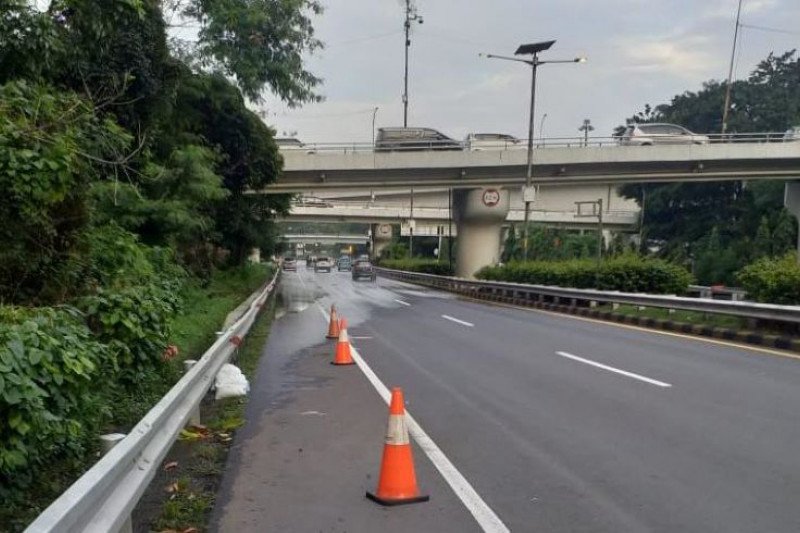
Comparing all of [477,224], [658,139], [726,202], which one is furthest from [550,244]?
[658,139]

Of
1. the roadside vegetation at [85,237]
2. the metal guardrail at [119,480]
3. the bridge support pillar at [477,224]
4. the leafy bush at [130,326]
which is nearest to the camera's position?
the metal guardrail at [119,480]

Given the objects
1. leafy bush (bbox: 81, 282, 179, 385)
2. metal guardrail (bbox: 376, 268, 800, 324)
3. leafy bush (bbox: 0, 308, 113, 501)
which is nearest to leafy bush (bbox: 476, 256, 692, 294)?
metal guardrail (bbox: 376, 268, 800, 324)

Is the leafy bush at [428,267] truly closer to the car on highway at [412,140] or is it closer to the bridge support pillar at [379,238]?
the car on highway at [412,140]

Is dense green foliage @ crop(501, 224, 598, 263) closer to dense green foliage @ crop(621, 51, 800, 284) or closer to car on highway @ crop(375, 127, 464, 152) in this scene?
dense green foliage @ crop(621, 51, 800, 284)

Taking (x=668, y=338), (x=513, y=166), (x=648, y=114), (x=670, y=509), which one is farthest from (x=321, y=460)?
(x=648, y=114)

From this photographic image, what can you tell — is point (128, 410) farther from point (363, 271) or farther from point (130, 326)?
point (363, 271)

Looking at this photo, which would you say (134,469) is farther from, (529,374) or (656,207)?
(656,207)

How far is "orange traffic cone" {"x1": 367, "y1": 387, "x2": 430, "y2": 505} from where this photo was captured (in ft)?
18.0

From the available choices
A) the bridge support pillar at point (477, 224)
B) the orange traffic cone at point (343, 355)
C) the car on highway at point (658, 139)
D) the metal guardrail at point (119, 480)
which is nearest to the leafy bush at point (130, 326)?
the metal guardrail at point (119, 480)

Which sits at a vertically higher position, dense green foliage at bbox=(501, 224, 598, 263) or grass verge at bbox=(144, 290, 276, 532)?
dense green foliage at bbox=(501, 224, 598, 263)

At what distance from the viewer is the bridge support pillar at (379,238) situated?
300 feet

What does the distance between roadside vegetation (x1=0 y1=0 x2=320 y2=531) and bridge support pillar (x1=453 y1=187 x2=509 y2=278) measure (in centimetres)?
1975

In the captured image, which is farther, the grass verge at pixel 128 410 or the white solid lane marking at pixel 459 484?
the white solid lane marking at pixel 459 484

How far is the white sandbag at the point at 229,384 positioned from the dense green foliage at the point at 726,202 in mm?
39240
